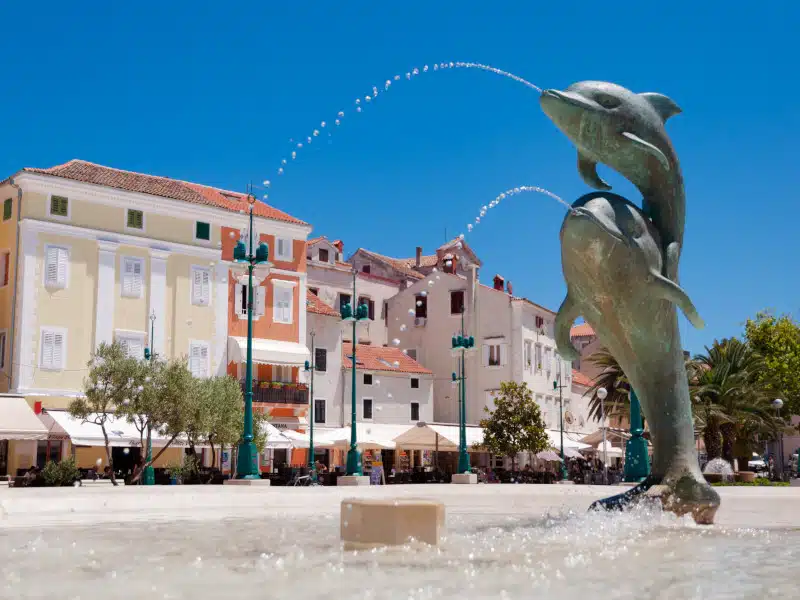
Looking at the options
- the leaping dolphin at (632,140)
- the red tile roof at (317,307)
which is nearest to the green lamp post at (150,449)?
the red tile roof at (317,307)

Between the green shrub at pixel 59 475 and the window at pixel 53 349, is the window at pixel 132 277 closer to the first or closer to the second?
the window at pixel 53 349

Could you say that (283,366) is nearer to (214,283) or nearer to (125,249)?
(214,283)

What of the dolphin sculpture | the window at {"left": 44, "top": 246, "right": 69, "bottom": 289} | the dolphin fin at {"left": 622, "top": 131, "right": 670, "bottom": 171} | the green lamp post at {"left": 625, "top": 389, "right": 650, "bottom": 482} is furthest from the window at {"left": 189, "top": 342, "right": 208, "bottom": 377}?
the dolphin fin at {"left": 622, "top": 131, "right": 670, "bottom": 171}

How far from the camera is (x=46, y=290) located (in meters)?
40.4

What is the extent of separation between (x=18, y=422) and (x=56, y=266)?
330 inches

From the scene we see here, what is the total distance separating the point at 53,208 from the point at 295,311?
43.2ft

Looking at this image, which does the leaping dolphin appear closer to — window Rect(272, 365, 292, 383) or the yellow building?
the yellow building

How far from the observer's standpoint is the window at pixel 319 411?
5025 cm

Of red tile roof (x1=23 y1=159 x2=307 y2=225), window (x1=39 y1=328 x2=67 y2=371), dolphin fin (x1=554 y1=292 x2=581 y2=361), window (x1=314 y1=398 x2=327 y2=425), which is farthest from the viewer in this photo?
window (x1=314 y1=398 x2=327 y2=425)

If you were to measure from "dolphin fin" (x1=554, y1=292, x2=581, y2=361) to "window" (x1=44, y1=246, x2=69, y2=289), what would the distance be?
33.0m

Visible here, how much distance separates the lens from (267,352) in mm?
45938

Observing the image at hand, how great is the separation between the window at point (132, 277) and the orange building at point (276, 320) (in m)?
4.46

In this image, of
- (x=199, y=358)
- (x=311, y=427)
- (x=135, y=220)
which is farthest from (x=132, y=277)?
(x=311, y=427)

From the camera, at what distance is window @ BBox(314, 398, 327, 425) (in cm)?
5025
